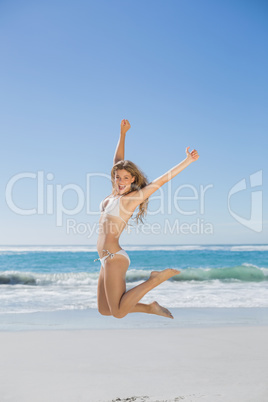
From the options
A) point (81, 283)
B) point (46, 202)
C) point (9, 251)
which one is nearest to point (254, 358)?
point (81, 283)

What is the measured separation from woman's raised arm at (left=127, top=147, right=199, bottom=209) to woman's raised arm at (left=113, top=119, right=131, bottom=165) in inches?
22.5

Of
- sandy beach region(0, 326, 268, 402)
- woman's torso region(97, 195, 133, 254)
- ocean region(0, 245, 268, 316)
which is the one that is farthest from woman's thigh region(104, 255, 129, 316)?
ocean region(0, 245, 268, 316)

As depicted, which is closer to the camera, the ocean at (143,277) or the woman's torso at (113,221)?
the woman's torso at (113,221)

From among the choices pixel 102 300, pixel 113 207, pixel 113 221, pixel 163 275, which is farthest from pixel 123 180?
pixel 102 300

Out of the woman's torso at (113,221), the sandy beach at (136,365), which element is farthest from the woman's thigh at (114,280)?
the sandy beach at (136,365)

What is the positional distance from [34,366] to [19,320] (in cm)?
259

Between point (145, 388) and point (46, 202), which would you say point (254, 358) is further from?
point (46, 202)

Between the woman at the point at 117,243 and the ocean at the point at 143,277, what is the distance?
4943mm

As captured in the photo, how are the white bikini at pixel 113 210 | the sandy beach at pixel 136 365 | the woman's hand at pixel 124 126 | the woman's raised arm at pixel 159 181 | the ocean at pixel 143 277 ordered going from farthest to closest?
the ocean at pixel 143 277 → the woman's hand at pixel 124 126 → the sandy beach at pixel 136 365 → the white bikini at pixel 113 210 → the woman's raised arm at pixel 159 181

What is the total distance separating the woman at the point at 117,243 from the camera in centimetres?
367

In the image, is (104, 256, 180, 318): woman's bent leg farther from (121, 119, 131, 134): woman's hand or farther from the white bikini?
(121, 119, 131, 134): woman's hand

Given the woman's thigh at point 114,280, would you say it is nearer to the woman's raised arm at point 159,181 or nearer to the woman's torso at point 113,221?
the woman's torso at point 113,221

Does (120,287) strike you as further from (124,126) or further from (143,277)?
(143,277)

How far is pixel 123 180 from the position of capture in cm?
387
